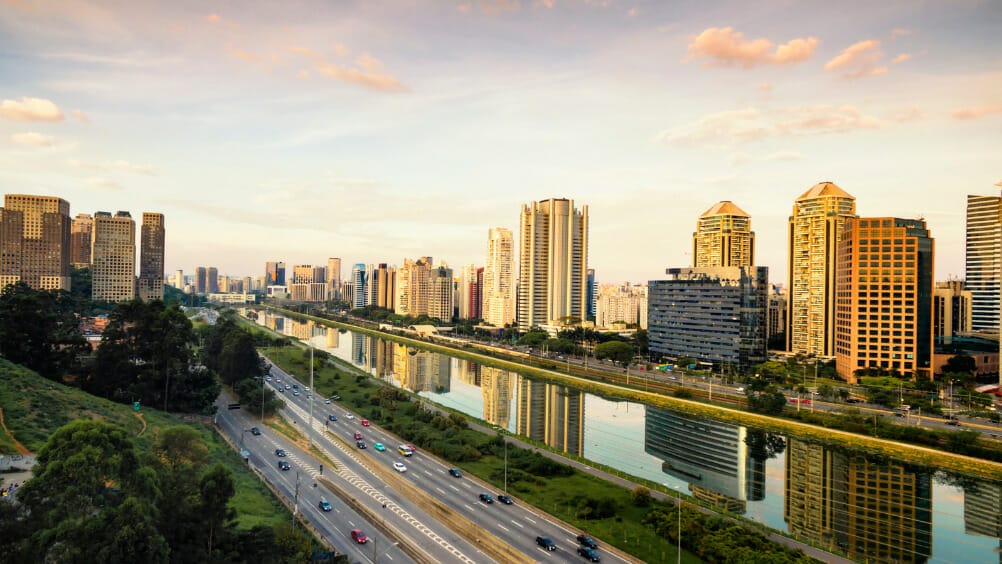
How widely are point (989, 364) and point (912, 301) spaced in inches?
574

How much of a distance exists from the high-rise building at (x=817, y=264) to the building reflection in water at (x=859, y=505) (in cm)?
3417

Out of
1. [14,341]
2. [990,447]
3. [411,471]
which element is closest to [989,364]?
[990,447]

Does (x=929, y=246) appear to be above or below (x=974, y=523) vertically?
above

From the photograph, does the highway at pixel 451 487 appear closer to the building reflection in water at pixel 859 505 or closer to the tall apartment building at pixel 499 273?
the building reflection in water at pixel 859 505

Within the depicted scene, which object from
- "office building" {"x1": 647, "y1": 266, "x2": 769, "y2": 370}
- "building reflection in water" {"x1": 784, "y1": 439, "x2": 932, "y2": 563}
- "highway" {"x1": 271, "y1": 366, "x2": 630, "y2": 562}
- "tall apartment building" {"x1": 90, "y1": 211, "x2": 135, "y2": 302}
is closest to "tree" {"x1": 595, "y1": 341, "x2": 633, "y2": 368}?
"office building" {"x1": 647, "y1": 266, "x2": 769, "y2": 370}

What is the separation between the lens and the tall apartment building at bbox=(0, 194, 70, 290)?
3472 inches

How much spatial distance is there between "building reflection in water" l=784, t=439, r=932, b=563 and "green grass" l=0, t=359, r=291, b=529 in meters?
22.2

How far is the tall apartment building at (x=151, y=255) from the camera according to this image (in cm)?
11350

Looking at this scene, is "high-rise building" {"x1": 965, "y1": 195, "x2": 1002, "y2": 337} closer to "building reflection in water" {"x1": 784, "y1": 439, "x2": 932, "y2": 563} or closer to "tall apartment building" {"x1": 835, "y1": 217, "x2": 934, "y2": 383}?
"tall apartment building" {"x1": 835, "y1": 217, "x2": 934, "y2": 383}

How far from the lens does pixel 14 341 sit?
119ft

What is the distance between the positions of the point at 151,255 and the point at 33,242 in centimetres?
2500

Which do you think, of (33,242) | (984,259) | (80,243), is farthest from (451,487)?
(80,243)

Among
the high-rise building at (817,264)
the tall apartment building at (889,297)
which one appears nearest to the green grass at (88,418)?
the tall apartment building at (889,297)

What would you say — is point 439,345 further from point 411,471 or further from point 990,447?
point 990,447
